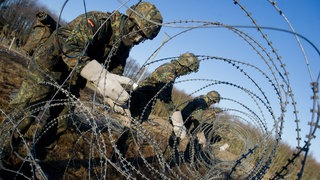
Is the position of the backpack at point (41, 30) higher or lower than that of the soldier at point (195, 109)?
lower

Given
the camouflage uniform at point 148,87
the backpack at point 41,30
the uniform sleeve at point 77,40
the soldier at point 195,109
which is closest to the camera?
the uniform sleeve at point 77,40

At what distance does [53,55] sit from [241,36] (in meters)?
2.32

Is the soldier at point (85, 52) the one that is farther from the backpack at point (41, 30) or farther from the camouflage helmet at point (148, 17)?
the backpack at point (41, 30)

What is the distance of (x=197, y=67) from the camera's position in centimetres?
→ 695

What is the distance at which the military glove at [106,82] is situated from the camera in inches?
117

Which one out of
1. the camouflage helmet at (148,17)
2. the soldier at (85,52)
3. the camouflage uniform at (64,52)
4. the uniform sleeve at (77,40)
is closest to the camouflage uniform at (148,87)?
the soldier at (85,52)

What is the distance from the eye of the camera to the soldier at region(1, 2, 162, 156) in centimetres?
314

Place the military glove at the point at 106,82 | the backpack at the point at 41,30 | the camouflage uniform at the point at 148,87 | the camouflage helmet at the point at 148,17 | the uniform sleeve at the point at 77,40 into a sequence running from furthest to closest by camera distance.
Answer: the camouflage uniform at the point at 148,87 < the backpack at the point at 41,30 < the camouflage helmet at the point at 148,17 < the uniform sleeve at the point at 77,40 < the military glove at the point at 106,82

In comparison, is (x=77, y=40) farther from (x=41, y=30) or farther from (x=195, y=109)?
(x=195, y=109)

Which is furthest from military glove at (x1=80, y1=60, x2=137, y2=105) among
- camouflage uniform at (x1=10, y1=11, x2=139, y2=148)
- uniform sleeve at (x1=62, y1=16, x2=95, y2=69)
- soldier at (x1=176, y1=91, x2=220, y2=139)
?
soldier at (x1=176, y1=91, x2=220, y2=139)

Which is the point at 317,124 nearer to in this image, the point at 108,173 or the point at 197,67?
the point at 108,173

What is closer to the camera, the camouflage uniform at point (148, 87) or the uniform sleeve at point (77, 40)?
the uniform sleeve at point (77, 40)

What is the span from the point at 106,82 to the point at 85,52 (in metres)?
0.65

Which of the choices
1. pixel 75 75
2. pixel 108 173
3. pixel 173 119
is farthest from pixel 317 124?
pixel 173 119
